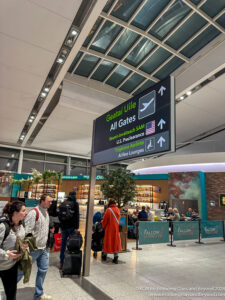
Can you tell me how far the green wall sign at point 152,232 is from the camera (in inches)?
254

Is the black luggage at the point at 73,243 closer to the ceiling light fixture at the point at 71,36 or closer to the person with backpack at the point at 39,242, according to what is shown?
the person with backpack at the point at 39,242

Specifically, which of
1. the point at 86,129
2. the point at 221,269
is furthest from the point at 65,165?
the point at 221,269

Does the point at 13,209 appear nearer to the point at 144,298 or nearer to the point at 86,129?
the point at 144,298

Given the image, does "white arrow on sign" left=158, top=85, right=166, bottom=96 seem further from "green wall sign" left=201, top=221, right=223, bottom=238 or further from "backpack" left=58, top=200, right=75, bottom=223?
"green wall sign" left=201, top=221, right=223, bottom=238

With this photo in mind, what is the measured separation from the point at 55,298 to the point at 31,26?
7.10 meters

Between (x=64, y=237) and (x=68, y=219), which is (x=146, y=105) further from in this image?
(x=64, y=237)

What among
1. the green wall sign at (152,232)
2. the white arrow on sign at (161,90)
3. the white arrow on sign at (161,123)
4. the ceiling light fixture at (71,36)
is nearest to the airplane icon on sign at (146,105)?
the white arrow on sign at (161,90)

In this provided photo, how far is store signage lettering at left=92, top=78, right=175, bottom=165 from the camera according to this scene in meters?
2.86

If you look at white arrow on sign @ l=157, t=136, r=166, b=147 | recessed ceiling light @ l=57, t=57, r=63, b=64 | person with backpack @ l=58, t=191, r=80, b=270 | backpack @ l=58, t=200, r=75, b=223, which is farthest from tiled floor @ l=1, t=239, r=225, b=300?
recessed ceiling light @ l=57, t=57, r=63, b=64

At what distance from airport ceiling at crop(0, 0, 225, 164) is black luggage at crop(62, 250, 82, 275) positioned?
6107mm

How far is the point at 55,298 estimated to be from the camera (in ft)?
10.3

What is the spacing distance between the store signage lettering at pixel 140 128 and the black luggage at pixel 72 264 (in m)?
1.78

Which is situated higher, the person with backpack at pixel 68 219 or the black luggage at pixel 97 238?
the person with backpack at pixel 68 219

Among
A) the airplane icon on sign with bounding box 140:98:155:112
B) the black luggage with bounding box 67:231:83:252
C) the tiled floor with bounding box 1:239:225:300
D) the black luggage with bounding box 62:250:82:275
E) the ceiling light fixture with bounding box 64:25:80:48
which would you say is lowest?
the tiled floor with bounding box 1:239:225:300
